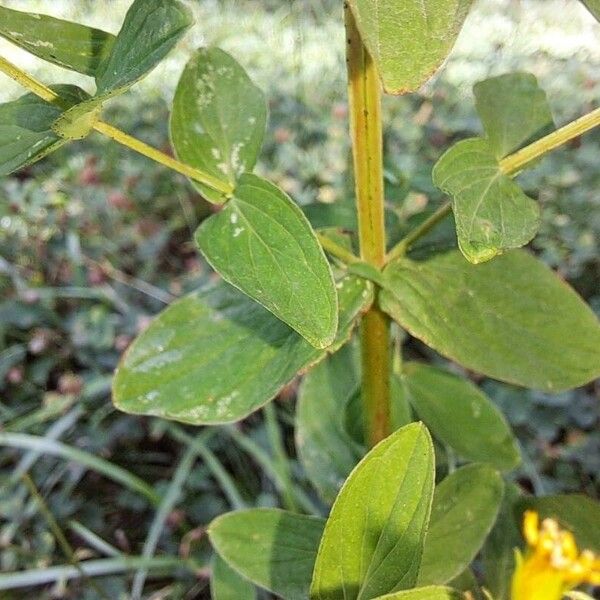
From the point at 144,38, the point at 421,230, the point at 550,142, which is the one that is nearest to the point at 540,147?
the point at 550,142

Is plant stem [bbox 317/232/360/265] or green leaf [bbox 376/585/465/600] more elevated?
plant stem [bbox 317/232/360/265]

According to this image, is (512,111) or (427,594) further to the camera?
(512,111)

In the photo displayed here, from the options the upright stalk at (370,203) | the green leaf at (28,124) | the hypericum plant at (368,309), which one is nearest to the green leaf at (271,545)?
the hypericum plant at (368,309)

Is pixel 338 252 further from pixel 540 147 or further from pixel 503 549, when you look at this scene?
pixel 503 549

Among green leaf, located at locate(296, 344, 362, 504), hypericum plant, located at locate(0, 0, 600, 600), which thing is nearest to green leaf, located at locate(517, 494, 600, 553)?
hypericum plant, located at locate(0, 0, 600, 600)

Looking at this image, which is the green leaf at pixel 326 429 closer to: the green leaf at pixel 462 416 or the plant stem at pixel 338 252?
the green leaf at pixel 462 416

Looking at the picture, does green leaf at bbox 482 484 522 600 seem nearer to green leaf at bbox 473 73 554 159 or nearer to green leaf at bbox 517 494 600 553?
green leaf at bbox 517 494 600 553
